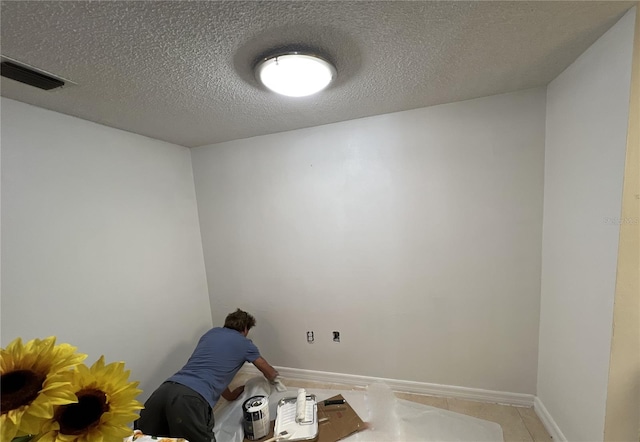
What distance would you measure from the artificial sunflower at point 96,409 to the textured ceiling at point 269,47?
109 centimetres

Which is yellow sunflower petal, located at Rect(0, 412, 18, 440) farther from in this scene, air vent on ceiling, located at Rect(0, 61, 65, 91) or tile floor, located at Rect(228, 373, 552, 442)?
tile floor, located at Rect(228, 373, 552, 442)

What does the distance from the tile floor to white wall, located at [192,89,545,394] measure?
0.14m

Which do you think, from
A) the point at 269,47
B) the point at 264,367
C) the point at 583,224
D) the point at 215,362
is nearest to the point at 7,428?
the point at 269,47

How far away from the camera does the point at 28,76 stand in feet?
4.02

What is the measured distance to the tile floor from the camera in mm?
1743

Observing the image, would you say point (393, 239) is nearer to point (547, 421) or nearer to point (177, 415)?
point (547, 421)

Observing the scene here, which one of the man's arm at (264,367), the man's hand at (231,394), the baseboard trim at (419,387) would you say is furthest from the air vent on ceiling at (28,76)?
the baseboard trim at (419,387)

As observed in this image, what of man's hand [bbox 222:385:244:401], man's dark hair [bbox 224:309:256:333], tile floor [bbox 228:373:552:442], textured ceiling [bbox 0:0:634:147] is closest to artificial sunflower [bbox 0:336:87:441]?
textured ceiling [bbox 0:0:634:147]

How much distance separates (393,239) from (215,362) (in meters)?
1.64

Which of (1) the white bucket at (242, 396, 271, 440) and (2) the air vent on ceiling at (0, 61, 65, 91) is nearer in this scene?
(2) the air vent on ceiling at (0, 61, 65, 91)

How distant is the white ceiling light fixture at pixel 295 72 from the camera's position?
1155mm

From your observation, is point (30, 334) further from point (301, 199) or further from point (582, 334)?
point (582, 334)

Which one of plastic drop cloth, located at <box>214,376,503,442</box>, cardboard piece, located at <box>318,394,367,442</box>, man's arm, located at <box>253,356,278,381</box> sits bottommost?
plastic drop cloth, located at <box>214,376,503,442</box>

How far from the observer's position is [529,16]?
103 cm
